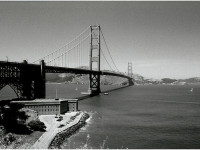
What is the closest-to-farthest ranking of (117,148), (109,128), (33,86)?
(117,148) → (109,128) → (33,86)

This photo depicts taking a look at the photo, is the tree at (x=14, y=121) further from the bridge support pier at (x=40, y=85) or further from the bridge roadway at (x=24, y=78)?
the bridge support pier at (x=40, y=85)

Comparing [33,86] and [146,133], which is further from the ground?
[33,86]

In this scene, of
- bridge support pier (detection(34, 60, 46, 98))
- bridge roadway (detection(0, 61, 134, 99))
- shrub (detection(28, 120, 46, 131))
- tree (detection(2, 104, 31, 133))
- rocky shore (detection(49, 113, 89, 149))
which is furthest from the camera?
bridge support pier (detection(34, 60, 46, 98))

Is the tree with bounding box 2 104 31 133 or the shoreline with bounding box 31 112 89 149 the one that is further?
the tree with bounding box 2 104 31 133

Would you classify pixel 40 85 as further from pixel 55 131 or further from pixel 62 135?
pixel 62 135

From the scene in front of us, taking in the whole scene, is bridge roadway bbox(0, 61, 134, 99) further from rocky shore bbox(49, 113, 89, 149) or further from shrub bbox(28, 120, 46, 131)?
rocky shore bbox(49, 113, 89, 149)

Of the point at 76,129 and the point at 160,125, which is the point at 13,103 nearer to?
the point at 76,129

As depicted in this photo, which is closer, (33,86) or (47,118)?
(47,118)

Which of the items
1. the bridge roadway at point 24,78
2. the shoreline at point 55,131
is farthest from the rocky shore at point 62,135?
the bridge roadway at point 24,78

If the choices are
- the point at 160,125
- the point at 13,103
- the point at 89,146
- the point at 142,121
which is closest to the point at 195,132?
the point at 160,125

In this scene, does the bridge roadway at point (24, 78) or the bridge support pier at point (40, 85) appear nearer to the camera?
the bridge roadway at point (24, 78)

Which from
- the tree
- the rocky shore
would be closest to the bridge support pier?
the tree
